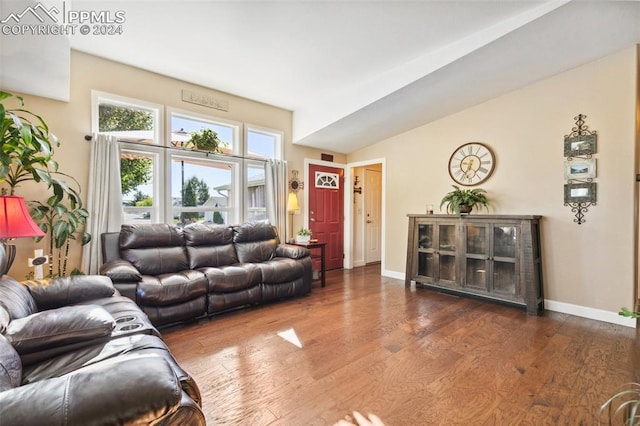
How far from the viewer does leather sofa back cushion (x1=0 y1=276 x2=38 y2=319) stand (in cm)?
156

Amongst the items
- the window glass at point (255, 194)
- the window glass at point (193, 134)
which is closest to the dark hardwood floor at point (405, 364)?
the window glass at point (255, 194)

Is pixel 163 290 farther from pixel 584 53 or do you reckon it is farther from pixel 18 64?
pixel 584 53

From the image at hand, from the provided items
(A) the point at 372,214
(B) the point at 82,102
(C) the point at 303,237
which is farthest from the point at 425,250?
(B) the point at 82,102

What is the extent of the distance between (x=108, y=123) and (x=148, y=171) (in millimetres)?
662

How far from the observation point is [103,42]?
118 inches

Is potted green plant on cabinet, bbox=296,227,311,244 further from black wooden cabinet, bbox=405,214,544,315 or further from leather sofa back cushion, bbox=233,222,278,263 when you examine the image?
black wooden cabinet, bbox=405,214,544,315

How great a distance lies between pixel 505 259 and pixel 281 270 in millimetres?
2663

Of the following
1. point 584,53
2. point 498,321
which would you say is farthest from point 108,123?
point 584,53

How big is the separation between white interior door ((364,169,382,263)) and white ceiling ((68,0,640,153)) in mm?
2043

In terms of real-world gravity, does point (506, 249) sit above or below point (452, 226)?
below

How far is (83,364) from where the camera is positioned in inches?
52.7

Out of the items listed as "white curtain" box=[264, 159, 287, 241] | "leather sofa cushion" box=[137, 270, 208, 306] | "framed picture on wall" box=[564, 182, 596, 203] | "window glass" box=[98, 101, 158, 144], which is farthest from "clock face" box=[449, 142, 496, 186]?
Result: "window glass" box=[98, 101, 158, 144]

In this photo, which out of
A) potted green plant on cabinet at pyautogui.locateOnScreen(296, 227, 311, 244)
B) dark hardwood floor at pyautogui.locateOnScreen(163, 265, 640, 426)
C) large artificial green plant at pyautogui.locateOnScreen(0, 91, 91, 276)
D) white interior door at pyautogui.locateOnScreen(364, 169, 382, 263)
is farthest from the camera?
white interior door at pyautogui.locateOnScreen(364, 169, 382, 263)

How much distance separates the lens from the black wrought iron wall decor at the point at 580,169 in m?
3.20
